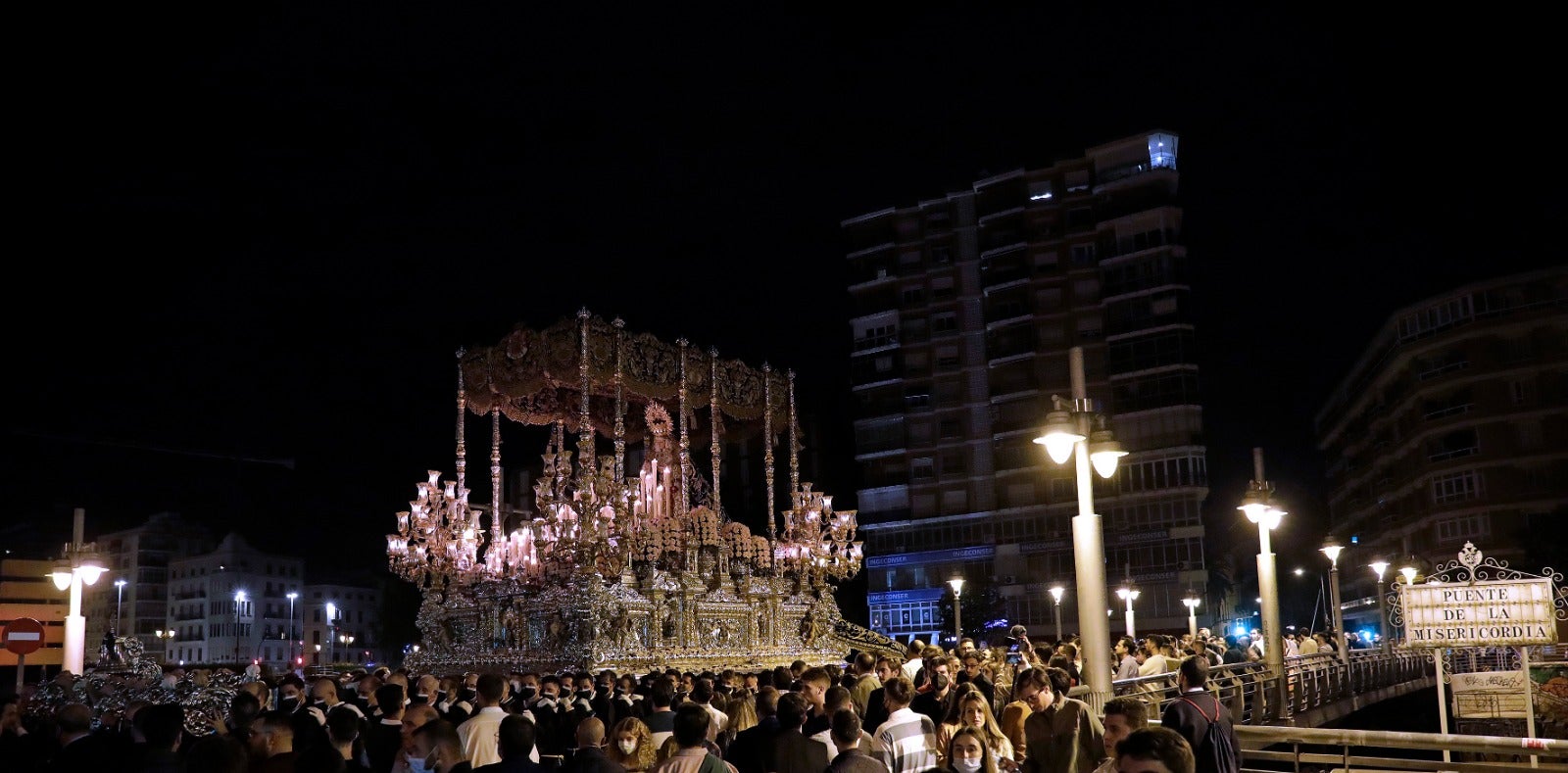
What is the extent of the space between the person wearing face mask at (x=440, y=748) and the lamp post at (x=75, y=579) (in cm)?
1612

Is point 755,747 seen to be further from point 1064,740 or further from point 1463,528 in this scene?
point 1463,528

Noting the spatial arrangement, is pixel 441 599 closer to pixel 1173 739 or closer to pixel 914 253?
pixel 1173 739

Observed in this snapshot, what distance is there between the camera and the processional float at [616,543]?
84.8 feet

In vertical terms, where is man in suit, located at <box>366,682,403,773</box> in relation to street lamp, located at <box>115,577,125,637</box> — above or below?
below

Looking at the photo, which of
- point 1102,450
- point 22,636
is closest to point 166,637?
point 22,636

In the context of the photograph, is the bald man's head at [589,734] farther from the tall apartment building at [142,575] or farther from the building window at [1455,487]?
the tall apartment building at [142,575]

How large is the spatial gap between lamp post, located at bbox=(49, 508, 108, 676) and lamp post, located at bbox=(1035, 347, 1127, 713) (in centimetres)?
1677

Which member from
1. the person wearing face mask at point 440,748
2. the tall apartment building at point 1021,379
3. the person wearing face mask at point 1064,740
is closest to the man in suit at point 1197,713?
the person wearing face mask at point 1064,740

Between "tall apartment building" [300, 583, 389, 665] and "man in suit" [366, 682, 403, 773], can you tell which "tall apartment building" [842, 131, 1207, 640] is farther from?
"tall apartment building" [300, 583, 389, 665]

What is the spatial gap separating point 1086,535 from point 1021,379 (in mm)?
53904

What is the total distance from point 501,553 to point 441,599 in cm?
176

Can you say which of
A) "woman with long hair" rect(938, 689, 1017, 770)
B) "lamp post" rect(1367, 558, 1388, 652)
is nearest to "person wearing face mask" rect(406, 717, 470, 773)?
"woman with long hair" rect(938, 689, 1017, 770)

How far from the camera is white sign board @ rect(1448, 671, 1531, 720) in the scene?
62.0 ft

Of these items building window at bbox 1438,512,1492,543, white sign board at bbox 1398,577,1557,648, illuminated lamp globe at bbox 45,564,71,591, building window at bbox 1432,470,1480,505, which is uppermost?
building window at bbox 1432,470,1480,505
